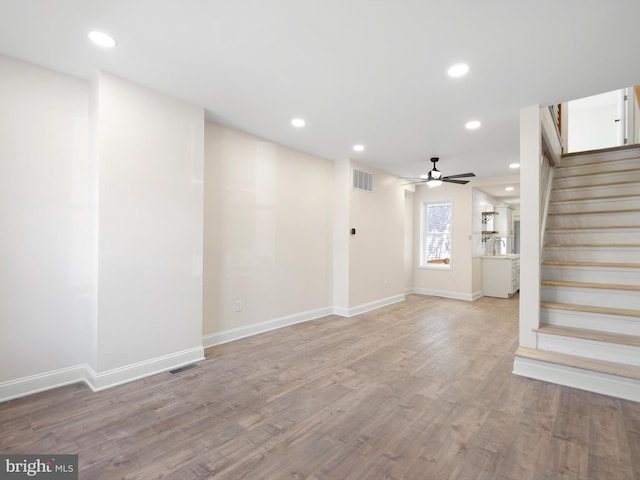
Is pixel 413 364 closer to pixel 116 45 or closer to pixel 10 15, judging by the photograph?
pixel 116 45

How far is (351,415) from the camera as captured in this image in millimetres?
2246

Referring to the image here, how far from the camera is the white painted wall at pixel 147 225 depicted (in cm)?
263

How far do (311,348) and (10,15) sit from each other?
12.4 feet

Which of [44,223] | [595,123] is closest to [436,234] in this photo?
[595,123]

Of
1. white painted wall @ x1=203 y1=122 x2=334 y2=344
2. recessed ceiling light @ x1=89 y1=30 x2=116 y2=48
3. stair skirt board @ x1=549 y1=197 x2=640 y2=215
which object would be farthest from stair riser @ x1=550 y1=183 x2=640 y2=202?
recessed ceiling light @ x1=89 y1=30 x2=116 y2=48

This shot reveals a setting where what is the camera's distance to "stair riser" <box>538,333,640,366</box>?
265 cm

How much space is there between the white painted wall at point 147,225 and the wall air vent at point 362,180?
2838 mm

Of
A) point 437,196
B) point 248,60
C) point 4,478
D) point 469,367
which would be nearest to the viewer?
point 4,478

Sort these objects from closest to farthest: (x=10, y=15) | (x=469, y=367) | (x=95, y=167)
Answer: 1. (x=10, y=15)
2. (x=95, y=167)
3. (x=469, y=367)

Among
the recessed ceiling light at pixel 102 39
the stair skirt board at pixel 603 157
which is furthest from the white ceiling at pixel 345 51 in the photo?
the stair skirt board at pixel 603 157

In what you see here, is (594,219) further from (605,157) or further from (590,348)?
(590,348)

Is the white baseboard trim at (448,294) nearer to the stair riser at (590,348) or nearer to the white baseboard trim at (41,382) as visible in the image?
the stair riser at (590,348)

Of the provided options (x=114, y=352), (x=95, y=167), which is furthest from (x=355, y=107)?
(x=114, y=352)

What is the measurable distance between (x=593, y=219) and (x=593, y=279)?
1027 mm
